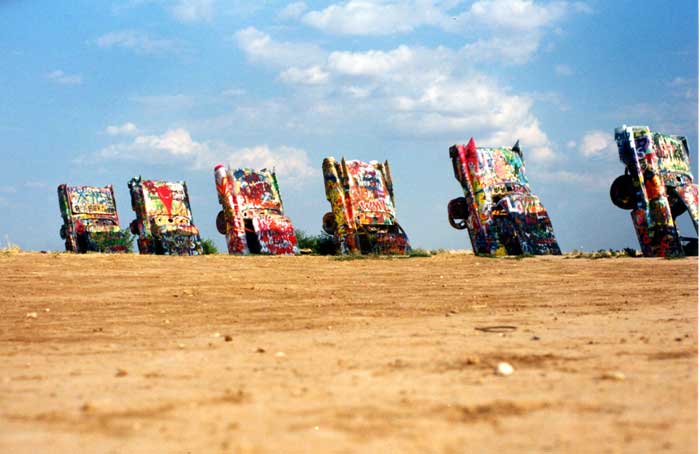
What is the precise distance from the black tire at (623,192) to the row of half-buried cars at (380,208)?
0.02 metres

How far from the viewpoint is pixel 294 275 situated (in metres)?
12.7

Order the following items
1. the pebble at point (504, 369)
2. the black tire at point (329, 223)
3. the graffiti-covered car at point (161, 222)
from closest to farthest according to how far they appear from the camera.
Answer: the pebble at point (504, 369), the black tire at point (329, 223), the graffiti-covered car at point (161, 222)

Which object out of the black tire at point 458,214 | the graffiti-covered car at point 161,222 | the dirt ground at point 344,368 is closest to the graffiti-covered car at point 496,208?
the black tire at point 458,214

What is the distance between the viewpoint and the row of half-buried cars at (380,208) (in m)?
19.0

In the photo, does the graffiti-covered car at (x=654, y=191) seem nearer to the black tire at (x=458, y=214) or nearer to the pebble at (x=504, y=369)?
the black tire at (x=458, y=214)

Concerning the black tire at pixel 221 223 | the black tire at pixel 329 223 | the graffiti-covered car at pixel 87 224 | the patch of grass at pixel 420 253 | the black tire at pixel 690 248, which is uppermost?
the graffiti-covered car at pixel 87 224

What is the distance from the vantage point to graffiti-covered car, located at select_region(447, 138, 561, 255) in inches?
798

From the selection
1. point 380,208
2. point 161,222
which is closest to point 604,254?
point 380,208

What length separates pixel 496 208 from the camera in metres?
20.7

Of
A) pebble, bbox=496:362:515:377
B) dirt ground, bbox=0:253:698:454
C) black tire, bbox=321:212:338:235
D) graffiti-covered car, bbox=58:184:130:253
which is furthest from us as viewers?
graffiti-covered car, bbox=58:184:130:253

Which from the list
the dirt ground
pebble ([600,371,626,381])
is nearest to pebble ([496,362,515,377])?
the dirt ground

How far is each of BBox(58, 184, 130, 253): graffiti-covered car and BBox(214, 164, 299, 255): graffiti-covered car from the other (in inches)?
135

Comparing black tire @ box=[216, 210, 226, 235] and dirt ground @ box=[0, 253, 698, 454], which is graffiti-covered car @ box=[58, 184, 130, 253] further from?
dirt ground @ box=[0, 253, 698, 454]

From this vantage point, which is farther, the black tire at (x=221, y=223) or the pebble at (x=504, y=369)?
the black tire at (x=221, y=223)
